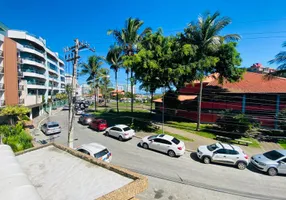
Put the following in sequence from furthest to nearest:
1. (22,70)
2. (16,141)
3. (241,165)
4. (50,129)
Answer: (22,70), (50,129), (241,165), (16,141)

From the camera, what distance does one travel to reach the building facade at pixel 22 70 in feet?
76.2

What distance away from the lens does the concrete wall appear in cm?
2328

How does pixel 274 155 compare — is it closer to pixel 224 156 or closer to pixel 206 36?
pixel 224 156

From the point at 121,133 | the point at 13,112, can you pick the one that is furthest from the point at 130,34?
the point at 13,112

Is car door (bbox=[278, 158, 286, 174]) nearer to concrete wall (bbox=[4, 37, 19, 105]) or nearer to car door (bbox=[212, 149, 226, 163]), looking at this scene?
car door (bbox=[212, 149, 226, 163])

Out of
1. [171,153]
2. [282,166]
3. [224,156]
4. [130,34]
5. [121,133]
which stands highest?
[130,34]

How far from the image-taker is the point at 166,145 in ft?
50.2

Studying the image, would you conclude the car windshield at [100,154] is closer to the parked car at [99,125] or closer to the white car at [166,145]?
the white car at [166,145]

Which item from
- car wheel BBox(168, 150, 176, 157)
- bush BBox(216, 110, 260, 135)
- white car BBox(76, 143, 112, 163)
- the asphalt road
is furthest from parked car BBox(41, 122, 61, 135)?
bush BBox(216, 110, 260, 135)

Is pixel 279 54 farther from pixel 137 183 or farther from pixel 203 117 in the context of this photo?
pixel 137 183

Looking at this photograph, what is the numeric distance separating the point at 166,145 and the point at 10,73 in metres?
24.7

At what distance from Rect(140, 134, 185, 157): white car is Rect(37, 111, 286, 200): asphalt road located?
0.52 meters

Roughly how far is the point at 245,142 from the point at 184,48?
41.6 ft

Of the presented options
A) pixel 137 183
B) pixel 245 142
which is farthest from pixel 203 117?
pixel 137 183
